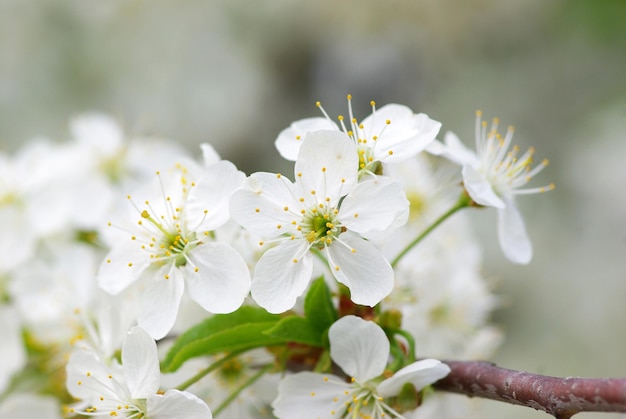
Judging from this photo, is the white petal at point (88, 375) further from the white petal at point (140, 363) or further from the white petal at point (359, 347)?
the white petal at point (359, 347)

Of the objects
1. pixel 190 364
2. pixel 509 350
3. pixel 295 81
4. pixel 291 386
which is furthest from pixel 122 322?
pixel 295 81

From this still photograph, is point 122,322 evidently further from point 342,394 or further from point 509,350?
point 509,350

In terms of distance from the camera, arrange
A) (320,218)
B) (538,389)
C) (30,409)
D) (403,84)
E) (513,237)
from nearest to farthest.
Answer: (538,389), (320,218), (513,237), (30,409), (403,84)

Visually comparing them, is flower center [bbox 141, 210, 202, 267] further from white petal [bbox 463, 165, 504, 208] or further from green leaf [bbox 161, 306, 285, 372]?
white petal [bbox 463, 165, 504, 208]

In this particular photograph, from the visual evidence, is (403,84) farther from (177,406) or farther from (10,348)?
(177,406)

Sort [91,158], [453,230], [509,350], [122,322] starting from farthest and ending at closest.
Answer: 1. [509,350]
2. [91,158]
3. [453,230]
4. [122,322]

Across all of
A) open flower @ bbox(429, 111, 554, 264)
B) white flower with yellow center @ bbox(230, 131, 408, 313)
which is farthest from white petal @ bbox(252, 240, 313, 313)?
open flower @ bbox(429, 111, 554, 264)

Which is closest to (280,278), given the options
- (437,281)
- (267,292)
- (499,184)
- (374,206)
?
(267,292)
